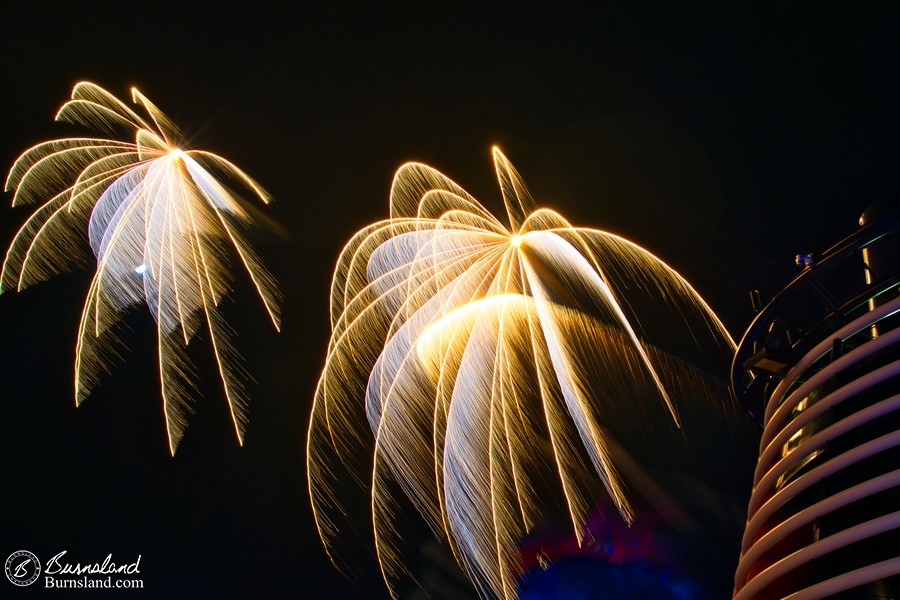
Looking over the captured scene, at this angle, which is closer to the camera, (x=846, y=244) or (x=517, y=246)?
(x=846, y=244)

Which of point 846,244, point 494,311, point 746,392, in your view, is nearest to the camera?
point 846,244

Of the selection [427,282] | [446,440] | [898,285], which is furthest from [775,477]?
[427,282]

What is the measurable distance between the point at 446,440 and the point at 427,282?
421 centimetres

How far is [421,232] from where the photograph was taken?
2058 cm

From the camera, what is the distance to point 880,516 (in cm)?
1088

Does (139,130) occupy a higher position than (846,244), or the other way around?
(846,244)

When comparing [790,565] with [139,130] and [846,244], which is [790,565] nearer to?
[846,244]

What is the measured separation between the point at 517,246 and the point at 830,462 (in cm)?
990

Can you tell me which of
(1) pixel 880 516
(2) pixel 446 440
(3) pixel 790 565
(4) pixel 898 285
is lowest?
(2) pixel 446 440

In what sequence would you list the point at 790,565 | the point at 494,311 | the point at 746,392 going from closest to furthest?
the point at 790,565, the point at 746,392, the point at 494,311

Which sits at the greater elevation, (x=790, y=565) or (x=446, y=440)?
(x=790, y=565)

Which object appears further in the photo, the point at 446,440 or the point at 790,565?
the point at 446,440

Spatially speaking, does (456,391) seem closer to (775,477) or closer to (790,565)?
(775,477)

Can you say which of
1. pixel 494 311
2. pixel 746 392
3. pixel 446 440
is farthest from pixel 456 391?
pixel 746 392
